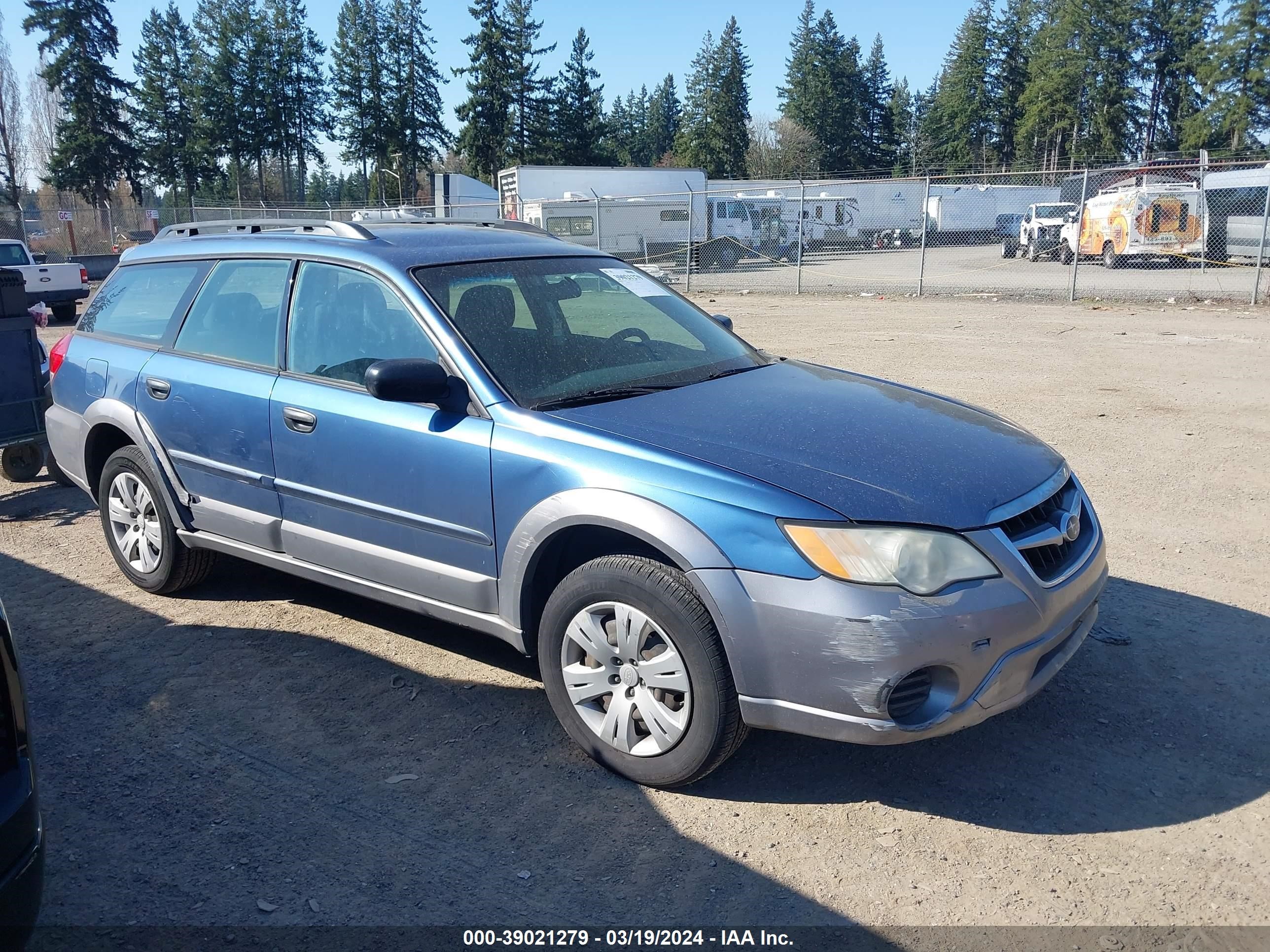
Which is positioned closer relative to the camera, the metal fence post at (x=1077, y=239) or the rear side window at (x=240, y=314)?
the rear side window at (x=240, y=314)

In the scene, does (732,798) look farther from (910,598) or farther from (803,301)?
(803,301)

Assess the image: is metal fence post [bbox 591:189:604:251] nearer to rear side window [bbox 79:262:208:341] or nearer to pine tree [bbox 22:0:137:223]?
rear side window [bbox 79:262:208:341]

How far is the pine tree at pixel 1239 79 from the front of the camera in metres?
65.4

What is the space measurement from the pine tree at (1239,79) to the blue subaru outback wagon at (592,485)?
75.6 meters

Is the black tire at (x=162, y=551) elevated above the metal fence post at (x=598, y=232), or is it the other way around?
the metal fence post at (x=598, y=232)

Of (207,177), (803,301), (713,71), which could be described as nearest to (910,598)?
(803,301)

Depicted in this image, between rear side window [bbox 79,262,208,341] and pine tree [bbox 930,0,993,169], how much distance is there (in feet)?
310

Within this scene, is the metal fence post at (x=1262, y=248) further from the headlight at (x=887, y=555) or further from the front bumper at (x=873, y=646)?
the headlight at (x=887, y=555)

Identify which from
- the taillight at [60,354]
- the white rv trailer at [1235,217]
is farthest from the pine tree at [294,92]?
the taillight at [60,354]

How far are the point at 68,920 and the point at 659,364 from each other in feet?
9.10

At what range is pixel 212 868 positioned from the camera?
9.88 ft

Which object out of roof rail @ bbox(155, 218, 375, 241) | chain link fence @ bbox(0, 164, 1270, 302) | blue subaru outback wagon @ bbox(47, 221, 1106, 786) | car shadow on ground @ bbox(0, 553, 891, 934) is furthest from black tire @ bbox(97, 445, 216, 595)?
chain link fence @ bbox(0, 164, 1270, 302)

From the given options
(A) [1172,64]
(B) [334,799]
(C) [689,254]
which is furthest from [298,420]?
(A) [1172,64]

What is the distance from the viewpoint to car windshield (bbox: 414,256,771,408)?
3.87 m
